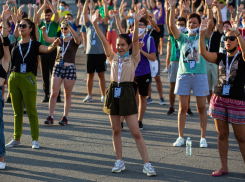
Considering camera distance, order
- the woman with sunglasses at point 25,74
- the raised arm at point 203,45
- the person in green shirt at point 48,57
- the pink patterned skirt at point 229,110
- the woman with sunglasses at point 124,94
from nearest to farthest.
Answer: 1. the pink patterned skirt at point 229,110
2. the raised arm at point 203,45
3. the woman with sunglasses at point 124,94
4. the woman with sunglasses at point 25,74
5. the person in green shirt at point 48,57

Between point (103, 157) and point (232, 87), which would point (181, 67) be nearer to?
point (232, 87)

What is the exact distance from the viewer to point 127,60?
5.16 meters

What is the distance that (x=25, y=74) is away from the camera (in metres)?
6.21

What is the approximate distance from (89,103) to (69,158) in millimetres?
3904

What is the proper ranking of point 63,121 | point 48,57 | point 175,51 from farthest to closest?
point 48,57, point 175,51, point 63,121

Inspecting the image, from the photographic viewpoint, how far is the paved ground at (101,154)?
201 inches

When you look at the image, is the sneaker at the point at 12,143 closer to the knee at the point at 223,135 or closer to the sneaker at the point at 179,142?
the sneaker at the point at 179,142

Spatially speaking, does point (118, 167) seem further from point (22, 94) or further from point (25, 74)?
point (25, 74)

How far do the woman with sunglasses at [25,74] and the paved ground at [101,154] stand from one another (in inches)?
18.6

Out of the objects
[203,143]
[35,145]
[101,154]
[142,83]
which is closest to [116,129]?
[101,154]

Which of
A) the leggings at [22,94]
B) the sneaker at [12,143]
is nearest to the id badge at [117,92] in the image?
the leggings at [22,94]

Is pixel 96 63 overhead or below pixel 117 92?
overhead

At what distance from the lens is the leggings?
244 inches

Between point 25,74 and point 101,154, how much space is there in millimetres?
1824
